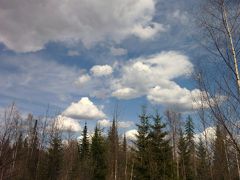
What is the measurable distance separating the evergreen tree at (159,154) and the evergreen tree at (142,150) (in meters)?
0.57

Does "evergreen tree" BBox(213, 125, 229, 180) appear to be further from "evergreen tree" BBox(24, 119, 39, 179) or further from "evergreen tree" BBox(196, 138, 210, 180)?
"evergreen tree" BBox(24, 119, 39, 179)

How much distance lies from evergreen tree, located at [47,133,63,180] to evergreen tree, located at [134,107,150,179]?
49.8 ft

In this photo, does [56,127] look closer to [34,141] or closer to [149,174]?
[34,141]

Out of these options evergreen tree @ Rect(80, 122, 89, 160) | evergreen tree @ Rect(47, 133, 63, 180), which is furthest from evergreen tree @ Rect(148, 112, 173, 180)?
evergreen tree @ Rect(80, 122, 89, 160)

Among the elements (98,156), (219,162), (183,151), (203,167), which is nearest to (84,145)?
(98,156)

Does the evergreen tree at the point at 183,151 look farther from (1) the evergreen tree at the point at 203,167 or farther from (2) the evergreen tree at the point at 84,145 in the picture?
(2) the evergreen tree at the point at 84,145

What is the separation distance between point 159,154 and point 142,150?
1905 millimetres

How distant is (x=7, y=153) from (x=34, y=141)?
3802 centimetres

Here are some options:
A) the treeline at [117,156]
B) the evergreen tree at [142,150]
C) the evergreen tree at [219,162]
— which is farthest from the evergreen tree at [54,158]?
the evergreen tree at [219,162]

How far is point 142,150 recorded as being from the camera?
2727cm

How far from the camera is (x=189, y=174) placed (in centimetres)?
3731

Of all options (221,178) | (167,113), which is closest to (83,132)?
(167,113)

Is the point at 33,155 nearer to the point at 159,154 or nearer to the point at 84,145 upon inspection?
the point at 84,145

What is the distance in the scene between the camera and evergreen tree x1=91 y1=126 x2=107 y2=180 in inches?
1463
